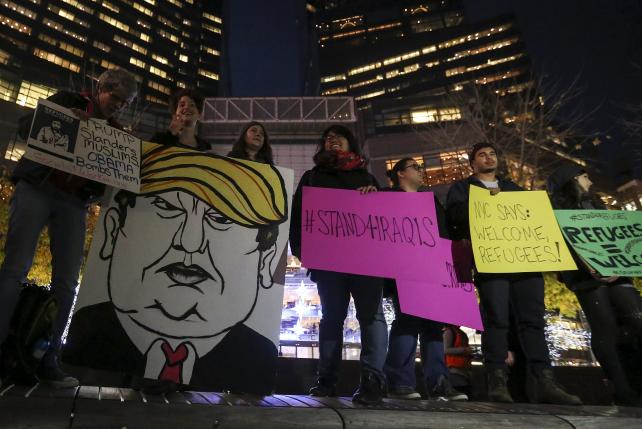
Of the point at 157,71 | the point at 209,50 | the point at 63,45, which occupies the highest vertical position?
the point at 209,50

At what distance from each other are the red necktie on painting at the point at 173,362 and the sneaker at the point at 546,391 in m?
2.18

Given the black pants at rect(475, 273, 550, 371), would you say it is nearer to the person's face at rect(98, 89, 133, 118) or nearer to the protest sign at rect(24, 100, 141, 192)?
the protest sign at rect(24, 100, 141, 192)

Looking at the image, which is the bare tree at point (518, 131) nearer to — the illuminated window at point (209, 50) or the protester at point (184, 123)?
the protester at point (184, 123)

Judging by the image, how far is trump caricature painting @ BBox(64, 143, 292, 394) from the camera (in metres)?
2.02

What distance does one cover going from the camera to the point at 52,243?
7.83ft

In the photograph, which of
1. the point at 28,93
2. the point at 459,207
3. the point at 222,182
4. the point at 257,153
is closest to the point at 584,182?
the point at 459,207

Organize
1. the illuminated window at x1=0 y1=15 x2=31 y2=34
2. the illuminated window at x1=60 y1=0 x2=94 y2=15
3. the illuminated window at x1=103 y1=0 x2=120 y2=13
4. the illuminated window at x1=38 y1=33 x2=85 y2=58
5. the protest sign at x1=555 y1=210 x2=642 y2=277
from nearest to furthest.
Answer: the protest sign at x1=555 y1=210 x2=642 y2=277, the illuminated window at x1=0 y1=15 x2=31 y2=34, the illuminated window at x1=38 y1=33 x2=85 y2=58, the illuminated window at x1=60 y1=0 x2=94 y2=15, the illuminated window at x1=103 y1=0 x2=120 y2=13

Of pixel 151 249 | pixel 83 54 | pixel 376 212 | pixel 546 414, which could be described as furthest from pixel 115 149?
pixel 83 54

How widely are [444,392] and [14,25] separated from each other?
282 ft

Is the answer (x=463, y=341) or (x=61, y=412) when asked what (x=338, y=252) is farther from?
(x=463, y=341)

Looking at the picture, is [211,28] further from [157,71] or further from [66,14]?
[66,14]

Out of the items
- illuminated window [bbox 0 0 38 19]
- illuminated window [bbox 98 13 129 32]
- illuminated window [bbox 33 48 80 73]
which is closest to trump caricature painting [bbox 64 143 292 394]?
illuminated window [bbox 33 48 80 73]

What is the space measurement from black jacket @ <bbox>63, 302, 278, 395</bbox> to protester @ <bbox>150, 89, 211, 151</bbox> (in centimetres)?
131

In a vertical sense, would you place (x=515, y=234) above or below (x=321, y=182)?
below
